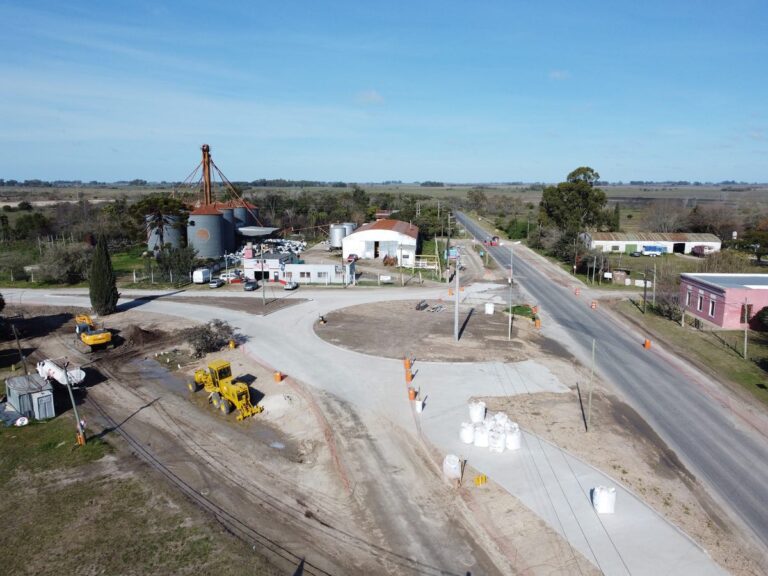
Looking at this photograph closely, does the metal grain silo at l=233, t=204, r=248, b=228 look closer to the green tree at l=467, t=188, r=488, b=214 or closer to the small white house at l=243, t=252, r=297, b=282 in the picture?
the small white house at l=243, t=252, r=297, b=282

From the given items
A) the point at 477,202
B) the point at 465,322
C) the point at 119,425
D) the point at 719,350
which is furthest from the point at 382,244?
the point at 477,202

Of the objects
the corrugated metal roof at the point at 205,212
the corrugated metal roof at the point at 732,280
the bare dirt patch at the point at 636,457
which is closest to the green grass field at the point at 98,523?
the bare dirt patch at the point at 636,457

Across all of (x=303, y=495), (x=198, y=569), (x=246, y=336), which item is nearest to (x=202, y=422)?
(x=303, y=495)

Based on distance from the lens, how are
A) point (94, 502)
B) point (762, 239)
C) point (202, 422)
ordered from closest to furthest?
point (94, 502) → point (202, 422) → point (762, 239)

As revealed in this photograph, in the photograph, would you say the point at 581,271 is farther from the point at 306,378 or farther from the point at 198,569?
the point at 198,569

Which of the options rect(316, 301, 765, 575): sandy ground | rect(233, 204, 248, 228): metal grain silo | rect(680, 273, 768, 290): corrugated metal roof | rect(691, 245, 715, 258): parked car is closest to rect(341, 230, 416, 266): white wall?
rect(316, 301, 765, 575): sandy ground

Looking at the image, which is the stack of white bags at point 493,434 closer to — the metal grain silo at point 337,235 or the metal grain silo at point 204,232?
the metal grain silo at point 204,232
